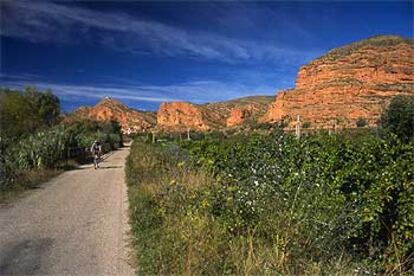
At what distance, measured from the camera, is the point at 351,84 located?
8462 centimetres

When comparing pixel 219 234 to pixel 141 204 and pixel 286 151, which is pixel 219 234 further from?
pixel 141 204

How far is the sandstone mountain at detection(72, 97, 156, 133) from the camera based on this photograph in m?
166

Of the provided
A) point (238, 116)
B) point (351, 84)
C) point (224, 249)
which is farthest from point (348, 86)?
Answer: point (224, 249)

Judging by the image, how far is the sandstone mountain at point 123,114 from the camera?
165500 millimetres

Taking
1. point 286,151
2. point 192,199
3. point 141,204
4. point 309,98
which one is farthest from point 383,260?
point 309,98

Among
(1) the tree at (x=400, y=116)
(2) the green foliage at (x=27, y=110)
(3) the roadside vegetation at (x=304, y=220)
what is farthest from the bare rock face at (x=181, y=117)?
(3) the roadside vegetation at (x=304, y=220)

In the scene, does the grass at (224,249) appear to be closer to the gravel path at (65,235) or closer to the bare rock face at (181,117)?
the gravel path at (65,235)

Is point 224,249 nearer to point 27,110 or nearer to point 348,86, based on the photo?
point 27,110

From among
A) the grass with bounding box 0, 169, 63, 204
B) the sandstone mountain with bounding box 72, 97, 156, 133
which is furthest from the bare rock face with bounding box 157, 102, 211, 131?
the grass with bounding box 0, 169, 63, 204

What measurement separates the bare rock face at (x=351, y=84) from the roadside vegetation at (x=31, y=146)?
35.0 metres

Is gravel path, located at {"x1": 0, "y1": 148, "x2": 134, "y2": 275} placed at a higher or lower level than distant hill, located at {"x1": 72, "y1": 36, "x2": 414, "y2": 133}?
lower

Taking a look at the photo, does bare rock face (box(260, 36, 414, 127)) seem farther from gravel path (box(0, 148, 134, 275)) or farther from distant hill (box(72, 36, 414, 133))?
gravel path (box(0, 148, 134, 275))

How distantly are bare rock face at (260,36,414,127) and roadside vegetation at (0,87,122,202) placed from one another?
115 feet

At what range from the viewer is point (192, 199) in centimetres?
820
